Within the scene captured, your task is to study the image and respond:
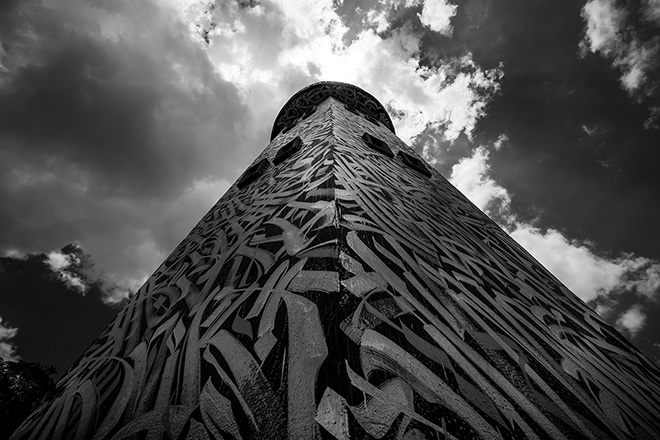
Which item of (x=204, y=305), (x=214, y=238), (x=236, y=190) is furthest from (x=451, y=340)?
(x=236, y=190)

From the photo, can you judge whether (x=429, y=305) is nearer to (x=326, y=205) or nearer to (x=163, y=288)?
(x=326, y=205)

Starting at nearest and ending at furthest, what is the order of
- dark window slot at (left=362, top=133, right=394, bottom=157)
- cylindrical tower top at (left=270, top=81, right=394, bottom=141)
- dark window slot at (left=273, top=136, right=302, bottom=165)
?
1. dark window slot at (left=273, top=136, right=302, bottom=165)
2. dark window slot at (left=362, top=133, right=394, bottom=157)
3. cylindrical tower top at (left=270, top=81, right=394, bottom=141)

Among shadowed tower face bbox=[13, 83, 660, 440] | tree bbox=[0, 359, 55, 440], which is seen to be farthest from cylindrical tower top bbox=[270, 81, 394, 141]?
tree bbox=[0, 359, 55, 440]

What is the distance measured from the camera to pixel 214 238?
192 cm

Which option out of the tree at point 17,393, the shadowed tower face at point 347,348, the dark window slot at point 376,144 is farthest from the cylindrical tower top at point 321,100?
the tree at point 17,393

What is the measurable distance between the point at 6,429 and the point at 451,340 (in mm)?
10305

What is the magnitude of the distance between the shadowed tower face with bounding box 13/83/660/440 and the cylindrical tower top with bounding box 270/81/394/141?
12.7ft

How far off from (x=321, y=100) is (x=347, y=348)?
16.8 feet

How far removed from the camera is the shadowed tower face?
2.27 ft

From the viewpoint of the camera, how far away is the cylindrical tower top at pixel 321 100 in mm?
5344

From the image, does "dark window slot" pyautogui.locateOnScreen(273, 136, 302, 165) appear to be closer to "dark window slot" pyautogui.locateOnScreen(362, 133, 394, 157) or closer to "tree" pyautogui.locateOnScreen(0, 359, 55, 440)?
"dark window slot" pyautogui.locateOnScreen(362, 133, 394, 157)

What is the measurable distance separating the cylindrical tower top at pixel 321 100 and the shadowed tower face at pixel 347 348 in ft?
12.7

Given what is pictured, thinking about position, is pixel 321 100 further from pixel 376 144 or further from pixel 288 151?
pixel 288 151

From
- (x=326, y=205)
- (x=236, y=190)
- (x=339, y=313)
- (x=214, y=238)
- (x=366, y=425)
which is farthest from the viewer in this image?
(x=236, y=190)
